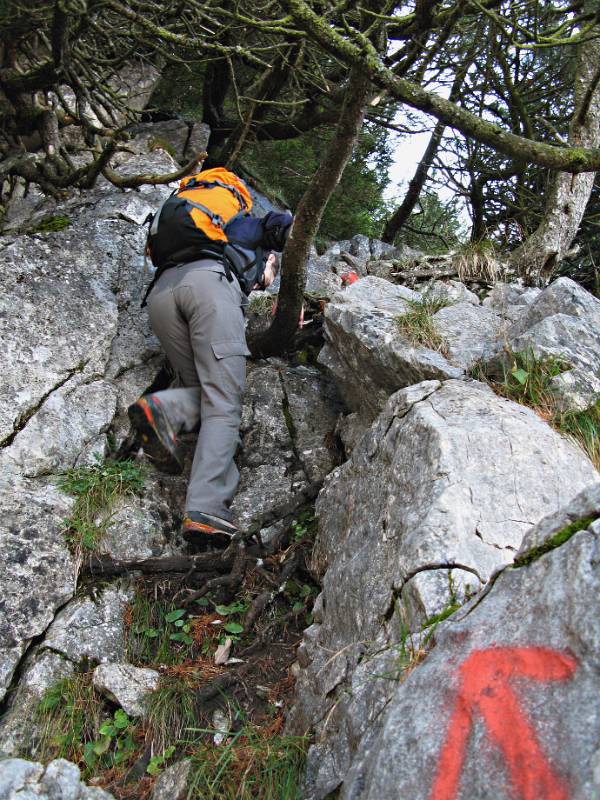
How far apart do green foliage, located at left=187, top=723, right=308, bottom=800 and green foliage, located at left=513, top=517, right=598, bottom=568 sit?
5.25 ft

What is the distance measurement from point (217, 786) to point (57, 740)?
109 cm

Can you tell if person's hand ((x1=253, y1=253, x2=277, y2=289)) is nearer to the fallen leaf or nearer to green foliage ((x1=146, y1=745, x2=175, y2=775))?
the fallen leaf

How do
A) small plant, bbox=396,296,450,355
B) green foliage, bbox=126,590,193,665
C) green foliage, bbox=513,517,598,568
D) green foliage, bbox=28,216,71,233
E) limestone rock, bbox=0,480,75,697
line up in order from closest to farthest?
1. green foliage, bbox=513,517,598,568
2. limestone rock, bbox=0,480,75,697
3. green foliage, bbox=126,590,193,665
4. small plant, bbox=396,296,450,355
5. green foliage, bbox=28,216,71,233

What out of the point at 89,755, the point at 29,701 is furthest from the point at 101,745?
the point at 29,701

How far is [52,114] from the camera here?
24.6ft

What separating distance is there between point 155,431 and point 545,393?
275 cm

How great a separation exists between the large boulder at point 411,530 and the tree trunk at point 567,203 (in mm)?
3358

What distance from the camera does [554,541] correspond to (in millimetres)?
2363

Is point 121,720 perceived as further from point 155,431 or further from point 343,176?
point 343,176

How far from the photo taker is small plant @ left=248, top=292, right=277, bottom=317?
7.28 m

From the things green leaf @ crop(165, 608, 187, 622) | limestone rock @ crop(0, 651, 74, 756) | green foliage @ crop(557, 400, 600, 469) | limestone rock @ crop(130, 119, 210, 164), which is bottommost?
limestone rock @ crop(0, 651, 74, 756)

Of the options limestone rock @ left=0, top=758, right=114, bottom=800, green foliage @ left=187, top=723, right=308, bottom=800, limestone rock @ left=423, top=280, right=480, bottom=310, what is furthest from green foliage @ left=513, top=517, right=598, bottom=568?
limestone rock @ left=423, top=280, right=480, bottom=310

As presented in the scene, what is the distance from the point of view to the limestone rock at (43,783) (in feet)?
10.1

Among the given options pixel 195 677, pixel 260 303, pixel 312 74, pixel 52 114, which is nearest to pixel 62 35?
pixel 52 114
